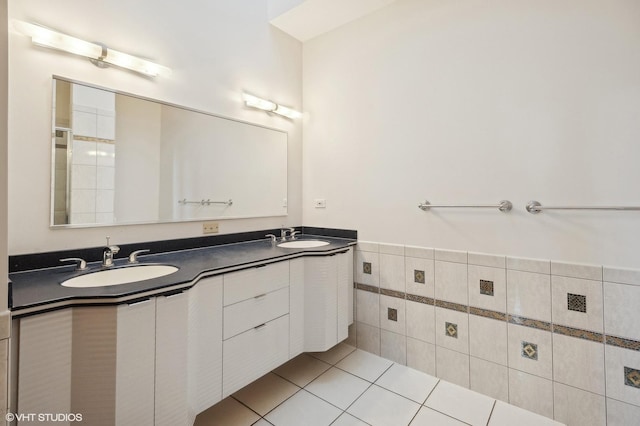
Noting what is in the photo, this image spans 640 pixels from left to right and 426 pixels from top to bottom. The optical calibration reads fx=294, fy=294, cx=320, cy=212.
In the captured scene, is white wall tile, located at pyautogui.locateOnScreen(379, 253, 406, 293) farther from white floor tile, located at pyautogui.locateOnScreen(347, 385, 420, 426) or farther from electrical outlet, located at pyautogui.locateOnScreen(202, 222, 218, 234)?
electrical outlet, located at pyautogui.locateOnScreen(202, 222, 218, 234)

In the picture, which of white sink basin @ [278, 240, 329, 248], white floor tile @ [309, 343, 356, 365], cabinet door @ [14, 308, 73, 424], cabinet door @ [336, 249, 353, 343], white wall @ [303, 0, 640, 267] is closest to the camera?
cabinet door @ [14, 308, 73, 424]

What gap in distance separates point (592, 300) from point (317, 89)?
2.33 metres

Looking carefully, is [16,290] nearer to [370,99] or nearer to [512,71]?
[370,99]

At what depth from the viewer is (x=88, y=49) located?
144 centimetres

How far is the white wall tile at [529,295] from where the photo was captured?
1.59 metres

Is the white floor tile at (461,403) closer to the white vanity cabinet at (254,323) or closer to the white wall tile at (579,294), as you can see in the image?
the white wall tile at (579,294)

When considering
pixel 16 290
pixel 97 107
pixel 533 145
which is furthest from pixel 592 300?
pixel 97 107

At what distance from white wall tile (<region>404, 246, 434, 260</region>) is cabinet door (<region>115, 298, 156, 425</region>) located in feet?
5.14

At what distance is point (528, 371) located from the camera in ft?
5.39

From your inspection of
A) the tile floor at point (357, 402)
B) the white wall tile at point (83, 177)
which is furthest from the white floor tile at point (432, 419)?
the white wall tile at point (83, 177)

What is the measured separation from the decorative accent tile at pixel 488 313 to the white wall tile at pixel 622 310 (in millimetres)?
437

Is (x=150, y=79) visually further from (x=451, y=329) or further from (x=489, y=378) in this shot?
(x=489, y=378)

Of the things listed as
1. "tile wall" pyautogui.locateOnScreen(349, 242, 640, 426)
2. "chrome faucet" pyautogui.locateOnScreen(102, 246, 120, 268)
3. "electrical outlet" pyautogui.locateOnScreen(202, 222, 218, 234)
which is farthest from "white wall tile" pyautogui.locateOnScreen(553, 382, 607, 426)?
"chrome faucet" pyautogui.locateOnScreen(102, 246, 120, 268)

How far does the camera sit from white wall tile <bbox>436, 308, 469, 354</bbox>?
185 cm
